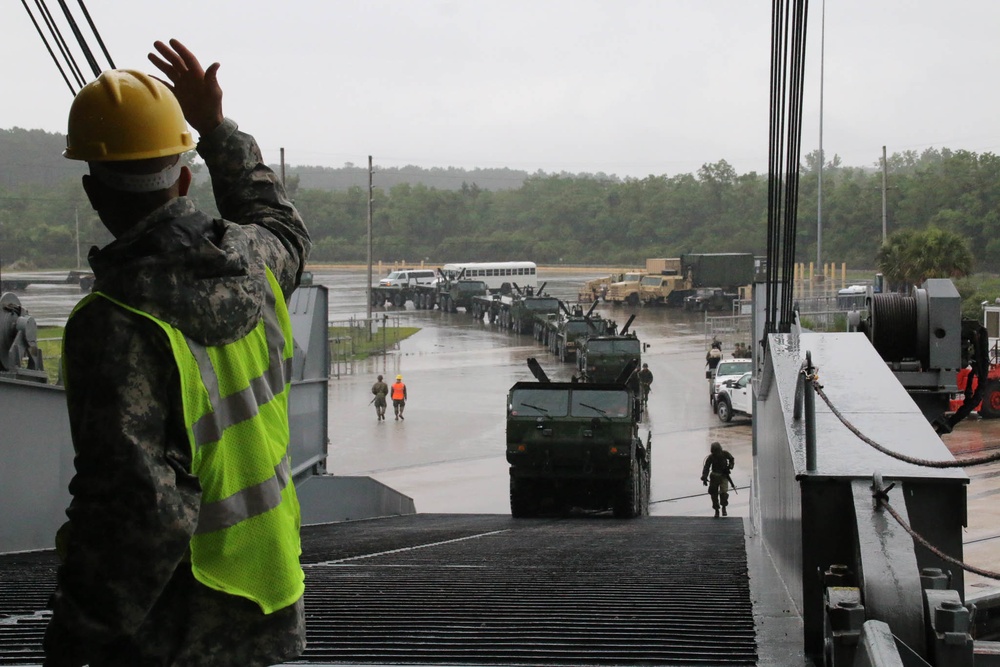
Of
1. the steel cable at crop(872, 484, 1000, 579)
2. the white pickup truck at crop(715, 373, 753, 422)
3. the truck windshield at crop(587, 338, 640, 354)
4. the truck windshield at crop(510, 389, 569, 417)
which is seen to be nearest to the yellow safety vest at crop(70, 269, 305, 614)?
the steel cable at crop(872, 484, 1000, 579)

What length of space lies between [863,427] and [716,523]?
739cm

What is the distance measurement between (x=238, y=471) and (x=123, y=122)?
638mm

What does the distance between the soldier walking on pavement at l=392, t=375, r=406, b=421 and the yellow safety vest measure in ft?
76.4

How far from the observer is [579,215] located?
84312mm

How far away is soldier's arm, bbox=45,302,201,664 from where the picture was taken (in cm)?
198

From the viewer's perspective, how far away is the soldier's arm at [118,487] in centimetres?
198

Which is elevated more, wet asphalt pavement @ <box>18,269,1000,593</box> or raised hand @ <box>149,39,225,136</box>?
raised hand @ <box>149,39,225,136</box>

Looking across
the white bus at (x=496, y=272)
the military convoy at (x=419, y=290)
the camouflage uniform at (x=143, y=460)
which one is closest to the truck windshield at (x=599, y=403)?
the camouflage uniform at (x=143, y=460)

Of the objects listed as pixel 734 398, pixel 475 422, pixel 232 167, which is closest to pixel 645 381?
pixel 734 398

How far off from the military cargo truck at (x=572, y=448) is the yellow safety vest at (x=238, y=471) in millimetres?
12403

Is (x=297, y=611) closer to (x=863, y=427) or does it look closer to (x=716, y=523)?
(x=863, y=427)

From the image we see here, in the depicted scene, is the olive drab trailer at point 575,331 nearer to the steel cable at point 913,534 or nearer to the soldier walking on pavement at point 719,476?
the soldier walking on pavement at point 719,476

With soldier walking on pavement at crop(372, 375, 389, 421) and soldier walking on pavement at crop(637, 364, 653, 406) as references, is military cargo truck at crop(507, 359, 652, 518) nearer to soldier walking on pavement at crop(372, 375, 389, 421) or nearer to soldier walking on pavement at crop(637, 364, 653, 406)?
soldier walking on pavement at crop(372, 375, 389, 421)

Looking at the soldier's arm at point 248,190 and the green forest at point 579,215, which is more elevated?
the green forest at point 579,215
